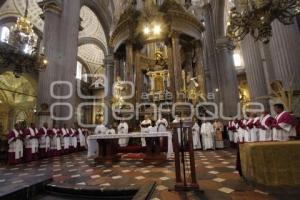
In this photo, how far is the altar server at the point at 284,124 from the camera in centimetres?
458

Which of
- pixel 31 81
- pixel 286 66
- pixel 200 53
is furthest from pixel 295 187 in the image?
pixel 31 81

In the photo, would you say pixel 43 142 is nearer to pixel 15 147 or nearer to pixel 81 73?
pixel 15 147

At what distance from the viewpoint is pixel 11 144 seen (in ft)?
24.3

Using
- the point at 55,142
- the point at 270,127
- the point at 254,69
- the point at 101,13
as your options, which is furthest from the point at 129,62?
the point at 101,13

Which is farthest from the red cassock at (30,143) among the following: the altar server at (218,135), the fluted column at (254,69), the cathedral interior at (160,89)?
the fluted column at (254,69)

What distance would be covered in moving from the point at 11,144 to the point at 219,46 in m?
14.8

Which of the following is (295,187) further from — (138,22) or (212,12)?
(212,12)

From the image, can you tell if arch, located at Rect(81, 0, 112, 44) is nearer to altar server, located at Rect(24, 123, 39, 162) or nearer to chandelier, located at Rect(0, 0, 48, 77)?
chandelier, located at Rect(0, 0, 48, 77)

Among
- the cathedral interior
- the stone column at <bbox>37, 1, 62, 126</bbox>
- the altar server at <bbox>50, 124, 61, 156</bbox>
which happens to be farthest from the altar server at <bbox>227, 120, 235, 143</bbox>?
the stone column at <bbox>37, 1, 62, 126</bbox>

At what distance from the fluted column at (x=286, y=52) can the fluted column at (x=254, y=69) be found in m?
2.78

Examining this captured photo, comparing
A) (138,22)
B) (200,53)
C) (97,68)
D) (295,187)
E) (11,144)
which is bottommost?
(295,187)

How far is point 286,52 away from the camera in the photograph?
6395mm

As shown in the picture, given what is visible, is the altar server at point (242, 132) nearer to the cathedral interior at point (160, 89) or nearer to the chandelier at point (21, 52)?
the cathedral interior at point (160, 89)

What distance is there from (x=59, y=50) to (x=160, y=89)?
23.2ft
